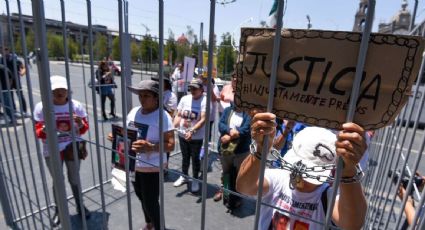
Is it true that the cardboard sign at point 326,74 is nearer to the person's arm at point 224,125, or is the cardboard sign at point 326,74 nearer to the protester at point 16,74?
the protester at point 16,74

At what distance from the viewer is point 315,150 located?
151 cm

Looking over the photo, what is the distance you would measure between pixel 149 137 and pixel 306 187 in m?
1.50

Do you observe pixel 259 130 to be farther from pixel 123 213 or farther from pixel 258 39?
pixel 123 213

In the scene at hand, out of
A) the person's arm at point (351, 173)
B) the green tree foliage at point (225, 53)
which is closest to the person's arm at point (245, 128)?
the green tree foliage at point (225, 53)

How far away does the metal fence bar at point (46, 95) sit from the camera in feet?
4.27

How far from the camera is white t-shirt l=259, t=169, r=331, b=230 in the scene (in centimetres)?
156

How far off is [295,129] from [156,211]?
164cm

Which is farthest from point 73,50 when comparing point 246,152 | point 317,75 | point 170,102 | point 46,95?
point 317,75

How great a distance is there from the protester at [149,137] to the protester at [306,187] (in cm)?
120

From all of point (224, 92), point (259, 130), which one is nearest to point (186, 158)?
point (224, 92)

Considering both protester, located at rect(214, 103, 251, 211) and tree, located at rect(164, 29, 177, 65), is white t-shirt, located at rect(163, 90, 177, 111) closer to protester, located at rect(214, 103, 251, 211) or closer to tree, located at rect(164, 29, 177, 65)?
tree, located at rect(164, 29, 177, 65)

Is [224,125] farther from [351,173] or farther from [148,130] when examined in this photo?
[351,173]

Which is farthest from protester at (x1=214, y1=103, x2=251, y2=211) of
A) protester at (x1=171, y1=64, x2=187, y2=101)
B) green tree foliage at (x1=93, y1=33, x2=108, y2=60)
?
protester at (x1=171, y1=64, x2=187, y2=101)

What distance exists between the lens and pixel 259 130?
0.90 m
